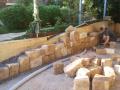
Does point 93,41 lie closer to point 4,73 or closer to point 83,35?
point 83,35

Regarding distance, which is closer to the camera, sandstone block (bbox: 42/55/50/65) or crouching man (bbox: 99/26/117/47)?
sandstone block (bbox: 42/55/50/65)

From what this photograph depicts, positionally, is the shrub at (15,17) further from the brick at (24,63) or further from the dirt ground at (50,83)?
the dirt ground at (50,83)

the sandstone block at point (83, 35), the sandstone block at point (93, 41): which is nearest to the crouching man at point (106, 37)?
the sandstone block at point (93, 41)

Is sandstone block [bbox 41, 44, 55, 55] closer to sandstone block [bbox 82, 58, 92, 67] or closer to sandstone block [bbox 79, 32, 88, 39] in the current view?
sandstone block [bbox 79, 32, 88, 39]

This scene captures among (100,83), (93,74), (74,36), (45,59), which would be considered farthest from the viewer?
(74,36)

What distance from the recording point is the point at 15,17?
966cm

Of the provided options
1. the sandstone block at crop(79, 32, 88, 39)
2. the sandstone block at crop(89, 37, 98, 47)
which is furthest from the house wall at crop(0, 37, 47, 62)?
the sandstone block at crop(89, 37, 98, 47)

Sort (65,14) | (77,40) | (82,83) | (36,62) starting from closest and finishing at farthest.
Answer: (82,83) → (36,62) → (77,40) → (65,14)

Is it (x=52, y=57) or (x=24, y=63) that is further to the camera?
(x=52, y=57)

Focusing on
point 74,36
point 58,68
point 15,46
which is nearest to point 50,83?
point 58,68

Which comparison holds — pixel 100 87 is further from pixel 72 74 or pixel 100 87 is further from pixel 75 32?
pixel 75 32

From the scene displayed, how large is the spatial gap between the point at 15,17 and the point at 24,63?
2.60 m

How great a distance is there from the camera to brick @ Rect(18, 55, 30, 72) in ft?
24.4

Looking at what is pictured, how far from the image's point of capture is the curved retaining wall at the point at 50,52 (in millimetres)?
7246
